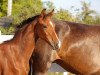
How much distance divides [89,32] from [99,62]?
0.65 m

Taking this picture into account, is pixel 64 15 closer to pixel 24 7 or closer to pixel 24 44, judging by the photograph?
pixel 24 7

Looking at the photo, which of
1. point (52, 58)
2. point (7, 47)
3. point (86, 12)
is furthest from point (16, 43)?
point (86, 12)

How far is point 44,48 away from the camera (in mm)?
7617

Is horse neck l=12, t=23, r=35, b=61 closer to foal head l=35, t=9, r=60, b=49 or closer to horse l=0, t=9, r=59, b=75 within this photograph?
horse l=0, t=9, r=59, b=75

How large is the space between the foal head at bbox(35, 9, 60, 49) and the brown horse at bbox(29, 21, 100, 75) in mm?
858

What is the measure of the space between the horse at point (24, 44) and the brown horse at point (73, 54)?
32.6 inches

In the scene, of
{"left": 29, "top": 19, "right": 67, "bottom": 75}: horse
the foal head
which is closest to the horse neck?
the foal head

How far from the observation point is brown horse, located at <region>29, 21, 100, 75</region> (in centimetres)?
761

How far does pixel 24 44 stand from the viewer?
6762mm

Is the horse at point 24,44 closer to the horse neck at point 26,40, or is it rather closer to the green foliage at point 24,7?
the horse neck at point 26,40

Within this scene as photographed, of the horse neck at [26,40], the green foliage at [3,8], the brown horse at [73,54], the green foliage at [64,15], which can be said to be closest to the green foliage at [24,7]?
the green foliage at [3,8]

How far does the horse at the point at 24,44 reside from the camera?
6480 millimetres

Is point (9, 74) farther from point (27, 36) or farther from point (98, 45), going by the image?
point (98, 45)

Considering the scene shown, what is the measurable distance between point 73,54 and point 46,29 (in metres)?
1.22
